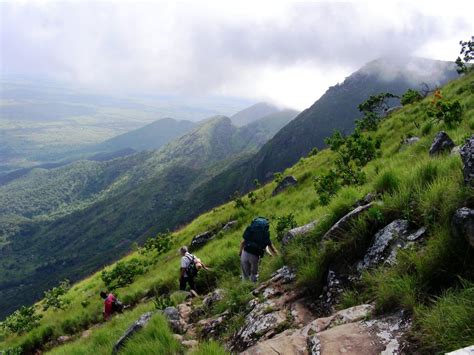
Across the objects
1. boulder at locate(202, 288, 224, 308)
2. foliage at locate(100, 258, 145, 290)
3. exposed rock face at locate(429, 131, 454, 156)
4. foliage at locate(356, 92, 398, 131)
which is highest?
foliage at locate(356, 92, 398, 131)

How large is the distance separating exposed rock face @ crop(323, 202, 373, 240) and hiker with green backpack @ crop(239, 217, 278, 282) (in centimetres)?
390

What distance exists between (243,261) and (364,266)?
18.3 feet

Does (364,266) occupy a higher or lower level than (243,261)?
higher

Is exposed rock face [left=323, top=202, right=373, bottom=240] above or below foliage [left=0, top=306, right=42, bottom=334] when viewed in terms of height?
above

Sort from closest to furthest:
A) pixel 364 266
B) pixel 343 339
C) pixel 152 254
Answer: pixel 343 339 → pixel 364 266 → pixel 152 254

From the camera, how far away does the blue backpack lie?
12.3 meters

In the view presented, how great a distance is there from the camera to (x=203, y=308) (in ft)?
37.1

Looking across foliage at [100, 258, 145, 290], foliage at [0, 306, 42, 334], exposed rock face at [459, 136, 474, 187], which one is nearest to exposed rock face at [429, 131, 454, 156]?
exposed rock face at [459, 136, 474, 187]

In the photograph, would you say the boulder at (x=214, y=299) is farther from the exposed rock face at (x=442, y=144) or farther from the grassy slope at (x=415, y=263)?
the exposed rock face at (x=442, y=144)

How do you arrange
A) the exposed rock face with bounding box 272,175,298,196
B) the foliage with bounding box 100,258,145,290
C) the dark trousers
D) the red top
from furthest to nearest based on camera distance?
the exposed rock face with bounding box 272,175,298,196, the foliage with bounding box 100,258,145,290, the red top, the dark trousers

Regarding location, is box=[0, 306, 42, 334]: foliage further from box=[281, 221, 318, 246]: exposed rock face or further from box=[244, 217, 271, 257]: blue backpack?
box=[281, 221, 318, 246]: exposed rock face

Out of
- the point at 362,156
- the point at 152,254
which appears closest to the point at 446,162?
the point at 362,156

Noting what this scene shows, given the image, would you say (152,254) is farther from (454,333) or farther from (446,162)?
(454,333)

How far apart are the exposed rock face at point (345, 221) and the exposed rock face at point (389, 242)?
76 cm
